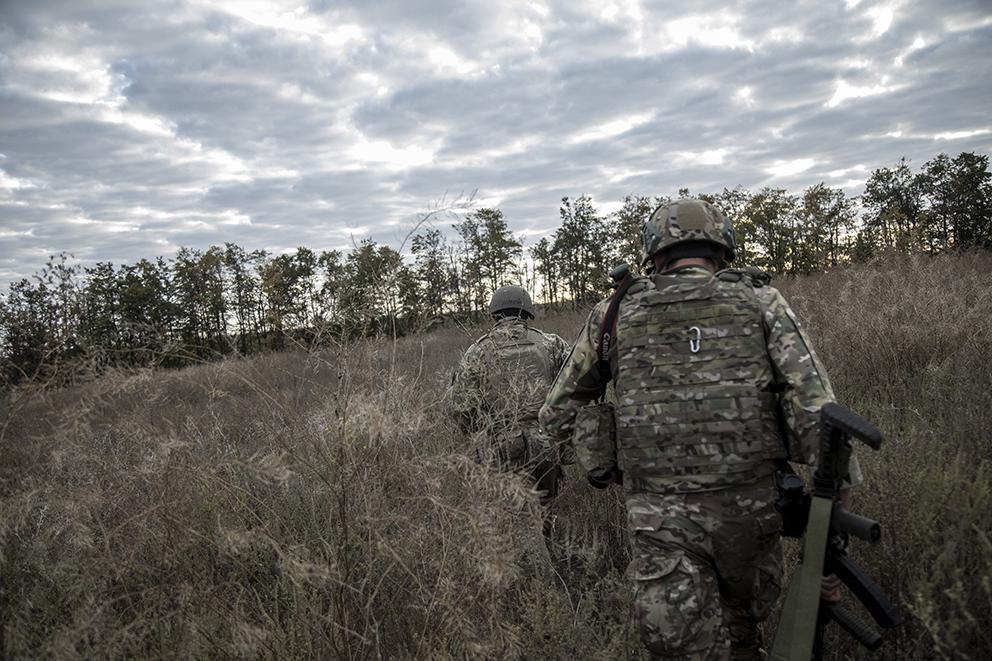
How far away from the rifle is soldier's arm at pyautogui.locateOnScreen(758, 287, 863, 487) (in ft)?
0.35

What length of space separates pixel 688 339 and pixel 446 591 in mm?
1305

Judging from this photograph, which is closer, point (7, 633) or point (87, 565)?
point (7, 633)

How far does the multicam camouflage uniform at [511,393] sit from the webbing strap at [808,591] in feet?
3.87

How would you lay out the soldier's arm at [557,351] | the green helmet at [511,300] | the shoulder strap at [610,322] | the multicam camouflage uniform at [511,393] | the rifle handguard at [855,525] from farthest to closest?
1. the green helmet at [511,300]
2. the soldier's arm at [557,351]
3. the multicam camouflage uniform at [511,393]
4. the shoulder strap at [610,322]
5. the rifle handguard at [855,525]

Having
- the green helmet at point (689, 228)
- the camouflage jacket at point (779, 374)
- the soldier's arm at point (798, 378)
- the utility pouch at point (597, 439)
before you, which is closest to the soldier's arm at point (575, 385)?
the camouflage jacket at point (779, 374)

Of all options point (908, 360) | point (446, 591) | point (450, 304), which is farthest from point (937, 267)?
point (446, 591)

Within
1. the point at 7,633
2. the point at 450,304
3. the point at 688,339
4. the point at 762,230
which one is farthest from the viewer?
the point at 762,230

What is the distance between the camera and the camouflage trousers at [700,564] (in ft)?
6.13

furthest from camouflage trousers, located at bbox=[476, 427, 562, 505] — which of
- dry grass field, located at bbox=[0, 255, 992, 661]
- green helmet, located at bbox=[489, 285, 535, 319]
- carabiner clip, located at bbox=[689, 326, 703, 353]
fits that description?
carabiner clip, located at bbox=[689, 326, 703, 353]

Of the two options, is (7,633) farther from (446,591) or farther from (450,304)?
(450,304)

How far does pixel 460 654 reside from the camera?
1.95 meters

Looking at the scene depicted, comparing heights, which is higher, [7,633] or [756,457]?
[756,457]

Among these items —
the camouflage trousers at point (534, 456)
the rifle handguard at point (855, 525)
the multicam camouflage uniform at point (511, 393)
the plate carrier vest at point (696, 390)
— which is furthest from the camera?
the camouflage trousers at point (534, 456)

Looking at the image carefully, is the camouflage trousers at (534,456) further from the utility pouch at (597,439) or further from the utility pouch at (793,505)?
the utility pouch at (793,505)
